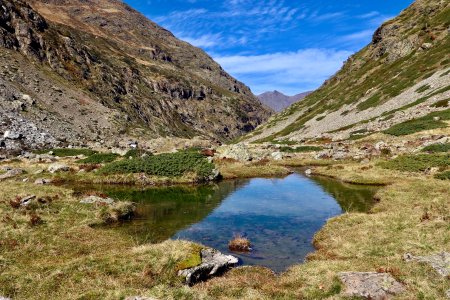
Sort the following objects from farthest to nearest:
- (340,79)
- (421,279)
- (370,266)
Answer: (340,79) → (370,266) → (421,279)

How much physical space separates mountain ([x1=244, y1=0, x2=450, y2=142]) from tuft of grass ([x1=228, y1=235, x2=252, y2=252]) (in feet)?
240

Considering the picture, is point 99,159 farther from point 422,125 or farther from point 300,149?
point 422,125

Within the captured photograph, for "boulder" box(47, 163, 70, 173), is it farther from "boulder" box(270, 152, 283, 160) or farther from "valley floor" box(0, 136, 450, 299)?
"boulder" box(270, 152, 283, 160)

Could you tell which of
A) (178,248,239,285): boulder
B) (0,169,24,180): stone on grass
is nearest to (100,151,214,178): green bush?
(0,169,24,180): stone on grass

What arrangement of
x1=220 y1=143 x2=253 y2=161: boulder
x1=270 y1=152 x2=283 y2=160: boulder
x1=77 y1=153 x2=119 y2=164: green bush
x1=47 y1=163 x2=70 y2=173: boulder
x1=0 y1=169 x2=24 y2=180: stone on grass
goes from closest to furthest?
x1=0 y1=169 x2=24 y2=180: stone on grass → x1=47 y1=163 x2=70 y2=173: boulder → x1=77 y1=153 x2=119 y2=164: green bush → x1=220 y1=143 x2=253 y2=161: boulder → x1=270 y1=152 x2=283 y2=160: boulder

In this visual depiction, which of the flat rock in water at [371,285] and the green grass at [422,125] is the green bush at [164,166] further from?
the green grass at [422,125]

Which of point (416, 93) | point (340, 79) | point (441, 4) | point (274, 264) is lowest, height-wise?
point (274, 264)

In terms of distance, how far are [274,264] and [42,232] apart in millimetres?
14567

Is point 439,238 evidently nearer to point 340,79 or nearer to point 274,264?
point 274,264

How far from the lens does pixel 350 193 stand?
41625 mm

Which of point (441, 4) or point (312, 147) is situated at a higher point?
point (441, 4)

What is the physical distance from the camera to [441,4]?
161 m

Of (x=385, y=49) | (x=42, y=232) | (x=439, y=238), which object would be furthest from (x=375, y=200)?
(x=385, y=49)

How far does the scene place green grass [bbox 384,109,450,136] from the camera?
71.4 metres
